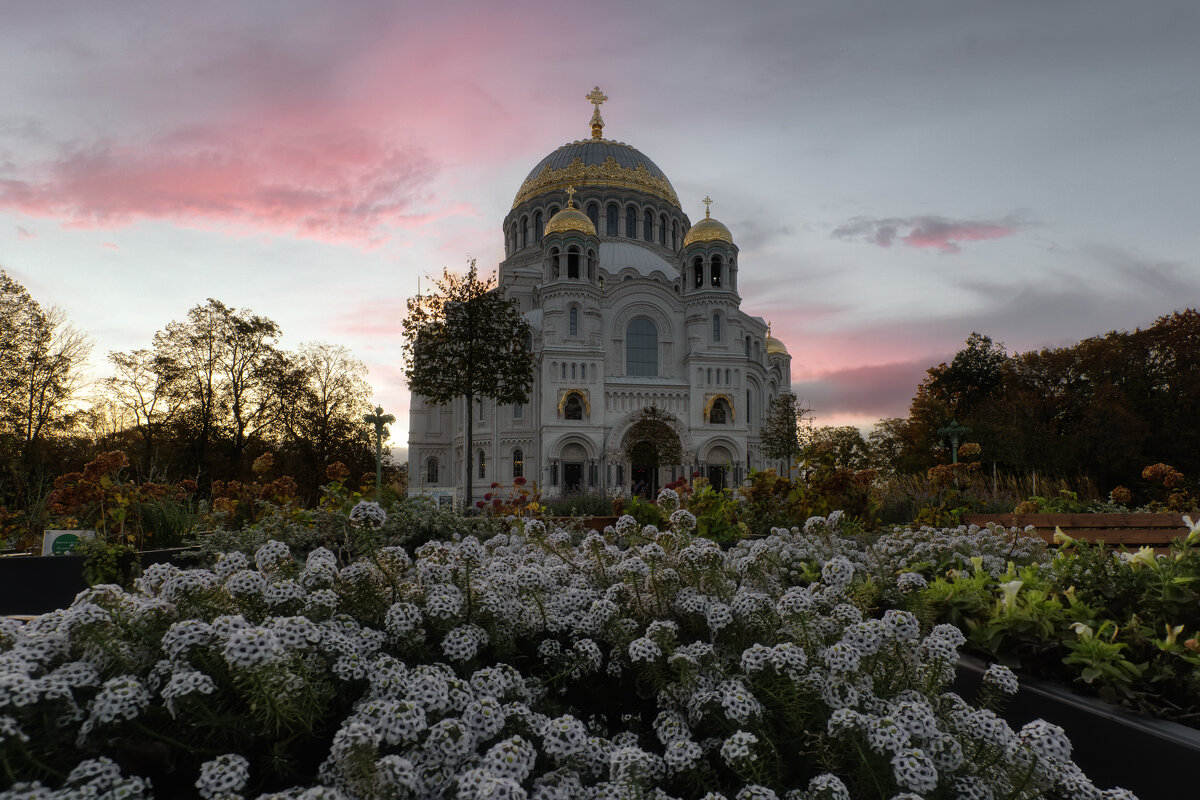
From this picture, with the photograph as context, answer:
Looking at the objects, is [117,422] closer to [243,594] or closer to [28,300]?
[28,300]

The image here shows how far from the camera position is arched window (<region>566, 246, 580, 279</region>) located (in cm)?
3888

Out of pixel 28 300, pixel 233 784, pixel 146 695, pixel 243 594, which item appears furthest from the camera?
pixel 28 300

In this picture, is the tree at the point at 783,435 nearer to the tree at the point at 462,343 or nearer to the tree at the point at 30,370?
the tree at the point at 462,343

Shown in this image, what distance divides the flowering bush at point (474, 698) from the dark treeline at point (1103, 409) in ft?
79.8

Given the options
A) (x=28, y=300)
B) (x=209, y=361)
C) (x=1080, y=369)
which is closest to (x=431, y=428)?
(x=209, y=361)

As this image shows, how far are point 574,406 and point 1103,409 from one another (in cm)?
2314

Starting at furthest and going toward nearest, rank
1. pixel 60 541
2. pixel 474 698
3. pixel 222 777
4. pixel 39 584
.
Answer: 1. pixel 60 541
2. pixel 39 584
3. pixel 474 698
4. pixel 222 777

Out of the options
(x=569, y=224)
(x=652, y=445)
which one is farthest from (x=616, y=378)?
(x=569, y=224)

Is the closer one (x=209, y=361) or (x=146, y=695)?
(x=146, y=695)

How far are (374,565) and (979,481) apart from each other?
524 inches

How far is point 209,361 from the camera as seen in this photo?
28953 millimetres

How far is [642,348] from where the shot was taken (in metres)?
40.1

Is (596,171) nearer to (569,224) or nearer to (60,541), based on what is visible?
(569,224)

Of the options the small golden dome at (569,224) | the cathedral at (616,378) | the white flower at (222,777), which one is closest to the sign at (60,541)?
the white flower at (222,777)
